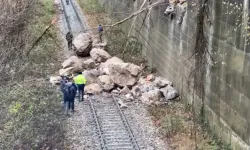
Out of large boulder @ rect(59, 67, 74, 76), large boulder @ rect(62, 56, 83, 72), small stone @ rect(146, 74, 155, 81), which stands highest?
large boulder @ rect(62, 56, 83, 72)

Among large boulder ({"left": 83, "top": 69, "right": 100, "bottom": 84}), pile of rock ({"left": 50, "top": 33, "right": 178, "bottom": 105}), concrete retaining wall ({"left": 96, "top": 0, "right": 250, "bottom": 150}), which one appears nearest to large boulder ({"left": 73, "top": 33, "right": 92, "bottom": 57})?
pile of rock ({"left": 50, "top": 33, "right": 178, "bottom": 105})

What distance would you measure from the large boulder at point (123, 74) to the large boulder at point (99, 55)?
10.7ft

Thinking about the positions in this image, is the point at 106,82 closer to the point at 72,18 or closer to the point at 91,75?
the point at 91,75

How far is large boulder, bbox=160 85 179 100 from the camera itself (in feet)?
56.9

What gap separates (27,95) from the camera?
17.0 meters

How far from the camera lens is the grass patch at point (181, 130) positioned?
13.1 meters

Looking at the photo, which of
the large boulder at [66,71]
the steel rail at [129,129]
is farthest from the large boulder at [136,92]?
the large boulder at [66,71]

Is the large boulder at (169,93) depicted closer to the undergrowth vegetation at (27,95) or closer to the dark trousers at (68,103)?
the dark trousers at (68,103)

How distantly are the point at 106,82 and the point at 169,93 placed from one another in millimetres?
3045

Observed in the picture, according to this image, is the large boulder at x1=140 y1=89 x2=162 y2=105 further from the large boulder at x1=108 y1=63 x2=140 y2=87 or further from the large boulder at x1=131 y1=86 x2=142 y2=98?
the large boulder at x1=108 y1=63 x2=140 y2=87

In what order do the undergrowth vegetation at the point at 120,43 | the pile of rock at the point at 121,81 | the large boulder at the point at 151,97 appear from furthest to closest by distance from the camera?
the undergrowth vegetation at the point at 120,43 < the pile of rock at the point at 121,81 < the large boulder at the point at 151,97

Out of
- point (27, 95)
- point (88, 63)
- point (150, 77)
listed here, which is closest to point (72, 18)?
point (88, 63)

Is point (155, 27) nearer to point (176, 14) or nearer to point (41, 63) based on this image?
point (176, 14)

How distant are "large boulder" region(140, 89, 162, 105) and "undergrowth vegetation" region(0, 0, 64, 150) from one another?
336 cm
